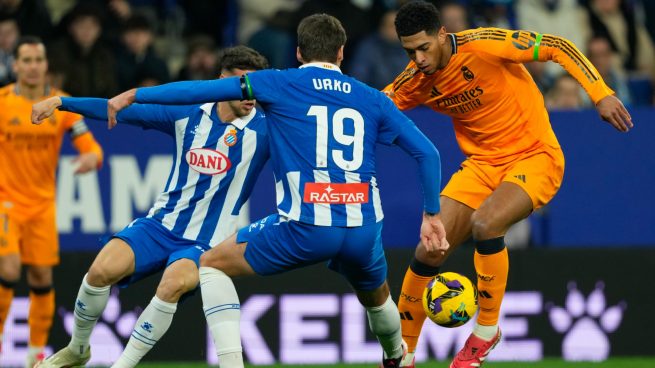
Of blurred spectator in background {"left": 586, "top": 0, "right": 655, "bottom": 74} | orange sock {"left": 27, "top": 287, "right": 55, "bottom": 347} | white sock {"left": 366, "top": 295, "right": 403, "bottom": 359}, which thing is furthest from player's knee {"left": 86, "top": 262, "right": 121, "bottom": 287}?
blurred spectator in background {"left": 586, "top": 0, "right": 655, "bottom": 74}

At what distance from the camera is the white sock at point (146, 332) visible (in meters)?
7.92

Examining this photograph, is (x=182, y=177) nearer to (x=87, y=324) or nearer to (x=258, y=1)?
(x=87, y=324)

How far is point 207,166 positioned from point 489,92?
5.85ft

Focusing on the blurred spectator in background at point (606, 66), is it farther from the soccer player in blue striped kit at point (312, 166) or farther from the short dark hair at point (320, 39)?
the short dark hair at point (320, 39)

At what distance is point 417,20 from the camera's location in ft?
26.9

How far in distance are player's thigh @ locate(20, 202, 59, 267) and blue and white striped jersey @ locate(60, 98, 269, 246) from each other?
2259 mm

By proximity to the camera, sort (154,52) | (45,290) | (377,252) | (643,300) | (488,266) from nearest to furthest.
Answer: (377,252)
(488,266)
(45,290)
(643,300)
(154,52)

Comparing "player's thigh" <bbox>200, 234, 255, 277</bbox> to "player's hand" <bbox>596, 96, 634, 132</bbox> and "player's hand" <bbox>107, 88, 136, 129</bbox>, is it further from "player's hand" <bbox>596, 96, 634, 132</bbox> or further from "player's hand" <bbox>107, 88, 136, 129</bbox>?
"player's hand" <bbox>596, 96, 634, 132</bbox>

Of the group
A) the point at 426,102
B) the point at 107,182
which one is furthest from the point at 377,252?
the point at 107,182

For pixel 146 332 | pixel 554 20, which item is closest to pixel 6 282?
pixel 146 332

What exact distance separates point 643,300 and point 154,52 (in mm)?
→ 4982

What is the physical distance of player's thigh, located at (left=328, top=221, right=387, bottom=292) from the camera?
24.3 feet

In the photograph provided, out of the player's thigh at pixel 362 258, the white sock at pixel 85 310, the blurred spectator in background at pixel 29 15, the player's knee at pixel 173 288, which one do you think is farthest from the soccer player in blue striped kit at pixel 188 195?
the blurred spectator in background at pixel 29 15

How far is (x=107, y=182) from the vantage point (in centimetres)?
1155
